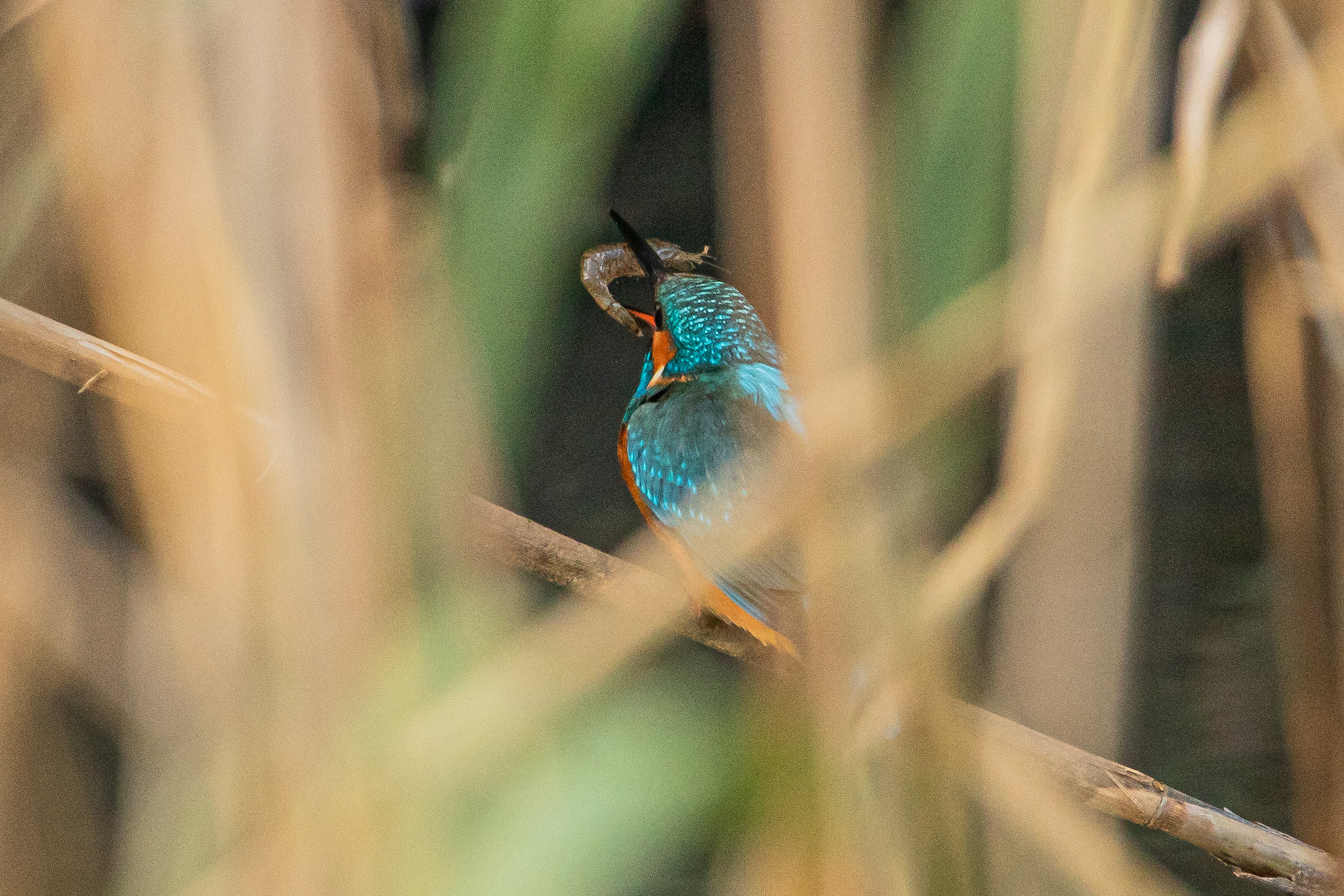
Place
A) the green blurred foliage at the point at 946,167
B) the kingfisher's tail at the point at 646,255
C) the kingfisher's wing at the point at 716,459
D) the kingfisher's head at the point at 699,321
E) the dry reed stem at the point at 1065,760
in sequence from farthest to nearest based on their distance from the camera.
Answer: the kingfisher's head at the point at 699,321, the kingfisher's tail at the point at 646,255, the kingfisher's wing at the point at 716,459, the dry reed stem at the point at 1065,760, the green blurred foliage at the point at 946,167

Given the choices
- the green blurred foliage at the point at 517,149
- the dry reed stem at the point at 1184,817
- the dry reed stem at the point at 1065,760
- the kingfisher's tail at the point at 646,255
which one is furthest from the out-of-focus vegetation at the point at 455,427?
the kingfisher's tail at the point at 646,255

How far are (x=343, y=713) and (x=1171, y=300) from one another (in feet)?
5.18

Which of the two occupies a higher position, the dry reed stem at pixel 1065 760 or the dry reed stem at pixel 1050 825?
the dry reed stem at pixel 1050 825

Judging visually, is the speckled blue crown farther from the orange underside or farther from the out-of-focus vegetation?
the out-of-focus vegetation

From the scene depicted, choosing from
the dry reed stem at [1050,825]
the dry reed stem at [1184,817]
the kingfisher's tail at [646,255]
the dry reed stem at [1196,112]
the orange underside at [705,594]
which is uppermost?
the dry reed stem at [1196,112]

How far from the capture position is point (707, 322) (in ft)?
3.63

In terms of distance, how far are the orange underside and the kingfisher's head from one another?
0.12 meters

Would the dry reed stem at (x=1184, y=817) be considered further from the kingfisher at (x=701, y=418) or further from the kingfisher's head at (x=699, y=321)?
the kingfisher's head at (x=699, y=321)

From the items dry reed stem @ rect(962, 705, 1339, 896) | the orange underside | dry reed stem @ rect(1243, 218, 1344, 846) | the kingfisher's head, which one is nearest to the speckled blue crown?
the kingfisher's head

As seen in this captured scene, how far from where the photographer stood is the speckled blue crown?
110cm

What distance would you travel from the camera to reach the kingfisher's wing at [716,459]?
0.87m

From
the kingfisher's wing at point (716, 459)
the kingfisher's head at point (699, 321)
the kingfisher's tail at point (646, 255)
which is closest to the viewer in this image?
the kingfisher's wing at point (716, 459)

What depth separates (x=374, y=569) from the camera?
1.03ft

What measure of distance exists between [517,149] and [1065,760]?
61 cm
